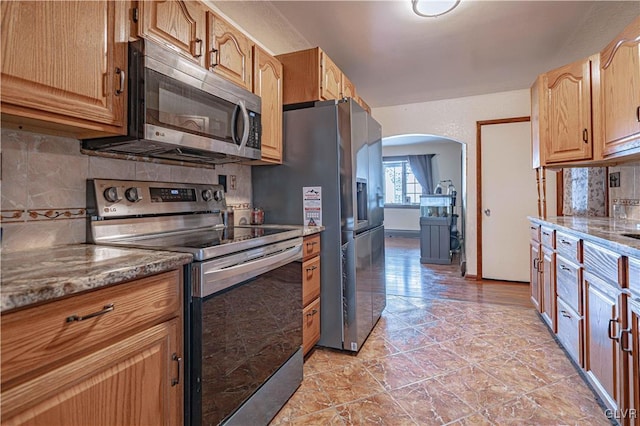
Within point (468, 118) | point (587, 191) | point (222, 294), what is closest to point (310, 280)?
point (222, 294)

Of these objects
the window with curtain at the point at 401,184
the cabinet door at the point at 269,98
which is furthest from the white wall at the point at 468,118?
the window with curtain at the point at 401,184

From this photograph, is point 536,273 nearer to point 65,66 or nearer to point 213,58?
point 213,58

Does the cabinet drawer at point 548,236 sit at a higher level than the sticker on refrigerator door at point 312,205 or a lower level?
lower

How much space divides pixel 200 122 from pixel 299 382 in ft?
4.89

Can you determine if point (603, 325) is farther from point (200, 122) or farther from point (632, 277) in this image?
point (200, 122)

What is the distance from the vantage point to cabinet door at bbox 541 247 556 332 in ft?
7.58

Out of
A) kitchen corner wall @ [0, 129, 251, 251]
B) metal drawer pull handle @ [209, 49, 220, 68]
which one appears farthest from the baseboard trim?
kitchen corner wall @ [0, 129, 251, 251]

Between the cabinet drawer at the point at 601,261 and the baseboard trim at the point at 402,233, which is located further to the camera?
the baseboard trim at the point at 402,233

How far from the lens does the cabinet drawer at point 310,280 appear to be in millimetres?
A: 2034

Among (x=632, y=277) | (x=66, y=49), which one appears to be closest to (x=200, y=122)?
(x=66, y=49)

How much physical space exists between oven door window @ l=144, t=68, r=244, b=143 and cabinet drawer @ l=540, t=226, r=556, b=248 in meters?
2.22

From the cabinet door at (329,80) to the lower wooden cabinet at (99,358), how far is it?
179cm

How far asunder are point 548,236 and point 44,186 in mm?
3008

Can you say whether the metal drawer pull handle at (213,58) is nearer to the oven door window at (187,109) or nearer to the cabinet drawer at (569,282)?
the oven door window at (187,109)
